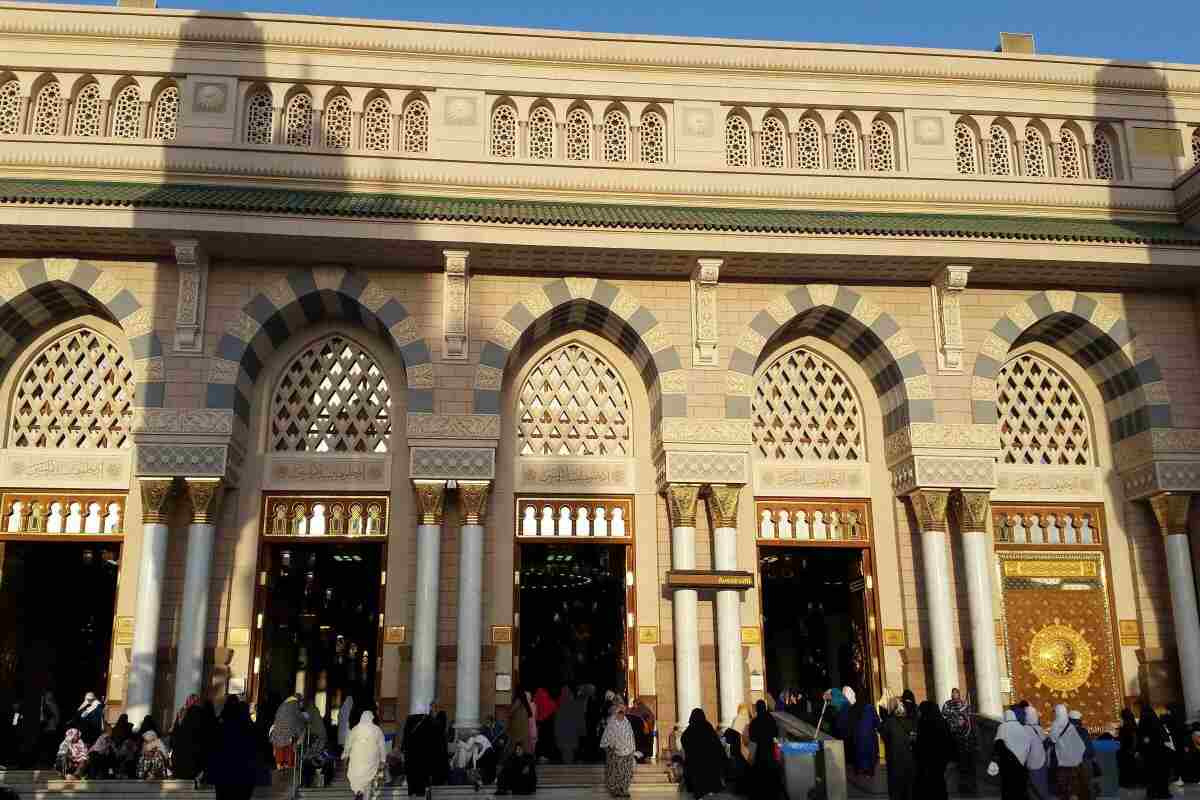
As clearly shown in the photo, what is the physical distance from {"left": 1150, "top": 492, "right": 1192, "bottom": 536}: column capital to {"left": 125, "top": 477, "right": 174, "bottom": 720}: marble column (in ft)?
51.1

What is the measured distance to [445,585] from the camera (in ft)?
52.2

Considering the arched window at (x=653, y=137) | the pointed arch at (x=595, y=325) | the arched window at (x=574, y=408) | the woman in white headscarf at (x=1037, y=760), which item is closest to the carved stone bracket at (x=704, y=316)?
the pointed arch at (x=595, y=325)

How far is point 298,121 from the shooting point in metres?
17.5

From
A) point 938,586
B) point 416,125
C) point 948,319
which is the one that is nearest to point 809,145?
point 948,319

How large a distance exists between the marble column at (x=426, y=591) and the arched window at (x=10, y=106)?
902cm

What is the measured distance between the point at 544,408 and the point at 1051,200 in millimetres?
9622

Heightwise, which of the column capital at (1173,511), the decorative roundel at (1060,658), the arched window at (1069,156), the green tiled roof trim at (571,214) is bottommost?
the decorative roundel at (1060,658)

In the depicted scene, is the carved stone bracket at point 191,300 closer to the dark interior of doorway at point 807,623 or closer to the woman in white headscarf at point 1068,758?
the dark interior of doorway at point 807,623

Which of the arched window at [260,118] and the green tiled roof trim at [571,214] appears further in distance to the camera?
the arched window at [260,118]

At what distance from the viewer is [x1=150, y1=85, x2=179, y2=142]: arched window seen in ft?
56.3

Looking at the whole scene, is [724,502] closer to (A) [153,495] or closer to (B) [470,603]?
(B) [470,603]

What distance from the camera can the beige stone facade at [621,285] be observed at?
1582cm

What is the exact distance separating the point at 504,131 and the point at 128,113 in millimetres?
6247

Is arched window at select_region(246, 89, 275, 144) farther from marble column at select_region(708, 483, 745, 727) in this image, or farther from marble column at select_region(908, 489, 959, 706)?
marble column at select_region(908, 489, 959, 706)
